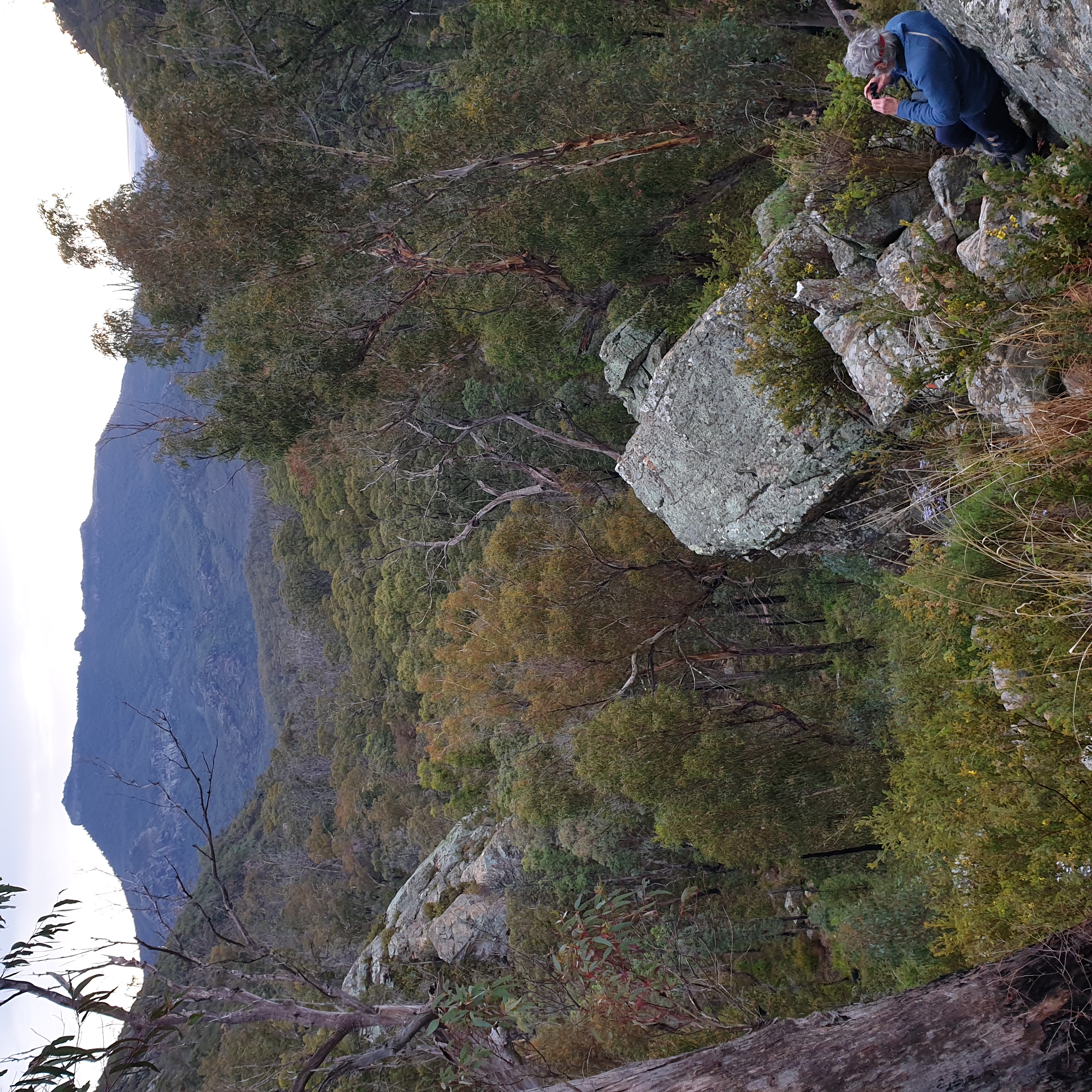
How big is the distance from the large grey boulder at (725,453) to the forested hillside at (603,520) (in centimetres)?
22

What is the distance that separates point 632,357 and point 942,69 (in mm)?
6437

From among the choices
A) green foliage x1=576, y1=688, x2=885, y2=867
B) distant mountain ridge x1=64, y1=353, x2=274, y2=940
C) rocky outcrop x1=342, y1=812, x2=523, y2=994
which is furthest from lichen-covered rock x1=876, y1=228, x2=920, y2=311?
distant mountain ridge x1=64, y1=353, x2=274, y2=940

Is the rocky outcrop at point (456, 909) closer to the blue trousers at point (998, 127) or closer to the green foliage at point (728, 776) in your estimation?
the green foliage at point (728, 776)

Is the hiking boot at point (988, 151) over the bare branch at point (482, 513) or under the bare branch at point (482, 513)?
under

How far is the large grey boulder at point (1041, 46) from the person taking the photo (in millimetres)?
4254

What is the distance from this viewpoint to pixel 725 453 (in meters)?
9.04

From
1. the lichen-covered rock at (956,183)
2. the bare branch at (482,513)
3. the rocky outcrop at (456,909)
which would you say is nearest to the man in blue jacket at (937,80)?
the lichen-covered rock at (956,183)

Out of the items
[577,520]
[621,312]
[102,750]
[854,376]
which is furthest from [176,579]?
[854,376]

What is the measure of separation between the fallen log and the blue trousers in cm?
572

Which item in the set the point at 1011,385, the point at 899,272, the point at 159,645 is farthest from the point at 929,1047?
the point at 159,645

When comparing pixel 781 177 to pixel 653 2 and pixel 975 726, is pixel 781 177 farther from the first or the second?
pixel 975 726

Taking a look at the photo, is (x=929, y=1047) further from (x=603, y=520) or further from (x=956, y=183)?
(x=603, y=520)

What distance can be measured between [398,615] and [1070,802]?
15.8 m

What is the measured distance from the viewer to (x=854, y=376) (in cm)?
701
